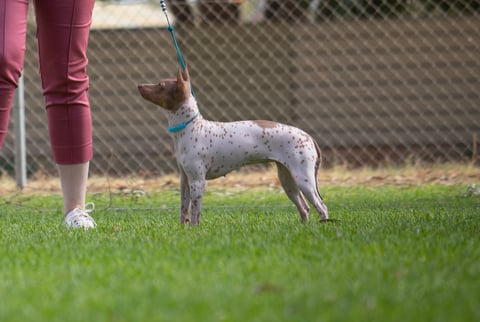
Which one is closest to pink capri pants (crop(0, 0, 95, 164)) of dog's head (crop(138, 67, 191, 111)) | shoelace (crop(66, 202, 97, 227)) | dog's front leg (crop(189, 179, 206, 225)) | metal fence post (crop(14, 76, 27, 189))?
shoelace (crop(66, 202, 97, 227))

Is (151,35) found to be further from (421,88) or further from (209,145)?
(209,145)

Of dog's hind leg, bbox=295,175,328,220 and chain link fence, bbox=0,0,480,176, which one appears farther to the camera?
chain link fence, bbox=0,0,480,176

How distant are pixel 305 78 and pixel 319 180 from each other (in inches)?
88.6

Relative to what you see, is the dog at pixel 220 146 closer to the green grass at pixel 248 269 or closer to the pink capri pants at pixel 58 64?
the green grass at pixel 248 269

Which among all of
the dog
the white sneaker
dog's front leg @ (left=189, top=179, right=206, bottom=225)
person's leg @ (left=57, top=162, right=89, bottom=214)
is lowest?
the white sneaker

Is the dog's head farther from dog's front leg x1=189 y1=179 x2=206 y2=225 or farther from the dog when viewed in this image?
dog's front leg x1=189 y1=179 x2=206 y2=225

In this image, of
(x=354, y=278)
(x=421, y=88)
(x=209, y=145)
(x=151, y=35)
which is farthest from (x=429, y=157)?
(x=354, y=278)

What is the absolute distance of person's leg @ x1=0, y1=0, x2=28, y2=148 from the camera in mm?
3482

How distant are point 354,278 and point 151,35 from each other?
7.03 metres

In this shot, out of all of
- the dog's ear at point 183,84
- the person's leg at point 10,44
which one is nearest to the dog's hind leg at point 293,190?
the dog's ear at point 183,84

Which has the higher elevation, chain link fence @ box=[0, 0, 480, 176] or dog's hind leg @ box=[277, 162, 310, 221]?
dog's hind leg @ box=[277, 162, 310, 221]

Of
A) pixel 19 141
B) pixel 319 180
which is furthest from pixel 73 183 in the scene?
pixel 319 180

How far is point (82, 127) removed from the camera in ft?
12.8

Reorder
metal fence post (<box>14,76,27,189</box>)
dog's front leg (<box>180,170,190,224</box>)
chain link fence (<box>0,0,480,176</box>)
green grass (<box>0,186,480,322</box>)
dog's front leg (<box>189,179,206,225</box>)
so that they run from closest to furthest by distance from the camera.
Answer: green grass (<box>0,186,480,322</box>), dog's front leg (<box>189,179,206,225</box>), dog's front leg (<box>180,170,190,224</box>), metal fence post (<box>14,76,27,189</box>), chain link fence (<box>0,0,480,176</box>)
